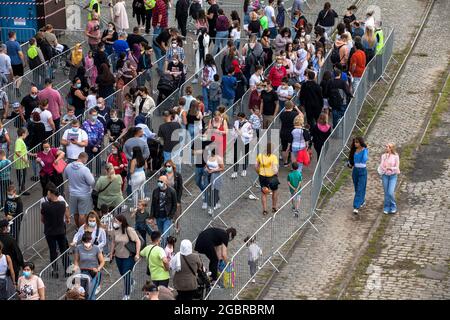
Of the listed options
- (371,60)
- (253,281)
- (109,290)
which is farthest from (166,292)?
(371,60)

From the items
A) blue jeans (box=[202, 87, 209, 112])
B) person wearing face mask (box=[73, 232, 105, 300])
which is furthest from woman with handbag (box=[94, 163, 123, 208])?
blue jeans (box=[202, 87, 209, 112])

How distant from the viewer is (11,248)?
82.0 ft

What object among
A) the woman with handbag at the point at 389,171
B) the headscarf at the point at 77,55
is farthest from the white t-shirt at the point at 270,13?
the woman with handbag at the point at 389,171

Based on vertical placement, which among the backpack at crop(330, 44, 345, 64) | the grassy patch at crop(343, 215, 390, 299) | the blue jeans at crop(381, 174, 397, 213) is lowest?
the grassy patch at crop(343, 215, 390, 299)

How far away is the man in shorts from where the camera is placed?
2736cm

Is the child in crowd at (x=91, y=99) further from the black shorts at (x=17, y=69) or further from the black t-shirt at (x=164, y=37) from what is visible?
the black t-shirt at (x=164, y=37)

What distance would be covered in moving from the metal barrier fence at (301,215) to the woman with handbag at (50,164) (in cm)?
433

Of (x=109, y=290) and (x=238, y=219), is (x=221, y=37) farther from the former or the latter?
(x=109, y=290)

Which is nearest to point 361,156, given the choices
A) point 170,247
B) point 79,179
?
point 79,179

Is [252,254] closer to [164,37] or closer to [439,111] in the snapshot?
[164,37]

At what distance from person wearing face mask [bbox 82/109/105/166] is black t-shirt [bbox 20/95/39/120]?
6.19ft

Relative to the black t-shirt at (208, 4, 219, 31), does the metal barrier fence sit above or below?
below

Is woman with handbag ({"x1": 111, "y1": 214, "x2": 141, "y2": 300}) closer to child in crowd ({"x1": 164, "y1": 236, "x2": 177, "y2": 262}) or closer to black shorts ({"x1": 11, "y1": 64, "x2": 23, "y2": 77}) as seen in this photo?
child in crowd ({"x1": 164, "y1": 236, "x2": 177, "y2": 262})

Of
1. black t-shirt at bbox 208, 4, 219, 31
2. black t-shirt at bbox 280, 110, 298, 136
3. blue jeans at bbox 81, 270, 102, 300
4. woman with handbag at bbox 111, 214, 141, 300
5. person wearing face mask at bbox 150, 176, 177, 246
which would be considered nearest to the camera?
blue jeans at bbox 81, 270, 102, 300
